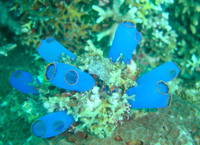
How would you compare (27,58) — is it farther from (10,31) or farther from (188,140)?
(188,140)

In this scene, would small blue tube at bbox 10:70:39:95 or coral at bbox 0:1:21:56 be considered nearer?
small blue tube at bbox 10:70:39:95

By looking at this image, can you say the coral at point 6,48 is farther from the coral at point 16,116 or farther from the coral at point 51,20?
the coral at point 16,116

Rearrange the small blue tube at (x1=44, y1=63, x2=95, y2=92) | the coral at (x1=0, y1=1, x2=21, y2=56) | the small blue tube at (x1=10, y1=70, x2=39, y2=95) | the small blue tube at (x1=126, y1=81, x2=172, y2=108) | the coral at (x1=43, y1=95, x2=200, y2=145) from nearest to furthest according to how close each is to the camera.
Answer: the small blue tube at (x1=44, y1=63, x2=95, y2=92), the small blue tube at (x1=126, y1=81, x2=172, y2=108), the coral at (x1=43, y1=95, x2=200, y2=145), the small blue tube at (x1=10, y1=70, x2=39, y2=95), the coral at (x1=0, y1=1, x2=21, y2=56)

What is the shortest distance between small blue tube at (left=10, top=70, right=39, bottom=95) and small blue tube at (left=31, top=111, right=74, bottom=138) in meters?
0.94

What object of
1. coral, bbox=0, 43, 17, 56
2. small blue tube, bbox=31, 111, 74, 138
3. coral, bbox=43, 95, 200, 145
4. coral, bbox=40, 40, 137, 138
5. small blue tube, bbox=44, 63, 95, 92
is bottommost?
coral, bbox=0, 43, 17, 56

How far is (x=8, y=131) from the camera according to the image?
3.32m

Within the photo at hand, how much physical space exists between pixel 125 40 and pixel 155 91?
100 centimetres

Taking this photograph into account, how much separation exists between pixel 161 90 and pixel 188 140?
3.96 ft

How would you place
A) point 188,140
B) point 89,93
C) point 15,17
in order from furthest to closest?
point 15,17 → point 188,140 → point 89,93

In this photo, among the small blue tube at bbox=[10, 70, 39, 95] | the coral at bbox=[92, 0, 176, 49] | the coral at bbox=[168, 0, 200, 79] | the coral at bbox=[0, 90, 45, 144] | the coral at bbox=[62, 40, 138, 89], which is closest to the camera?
the coral at bbox=[62, 40, 138, 89]

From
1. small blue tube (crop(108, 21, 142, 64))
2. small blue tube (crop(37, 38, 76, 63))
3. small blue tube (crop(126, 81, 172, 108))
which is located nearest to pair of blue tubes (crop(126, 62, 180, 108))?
small blue tube (crop(126, 81, 172, 108))

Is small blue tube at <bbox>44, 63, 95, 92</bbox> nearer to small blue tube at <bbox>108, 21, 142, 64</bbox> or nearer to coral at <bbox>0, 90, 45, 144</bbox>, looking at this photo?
small blue tube at <bbox>108, 21, 142, 64</bbox>

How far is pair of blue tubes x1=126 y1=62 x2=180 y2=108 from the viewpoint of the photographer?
236cm

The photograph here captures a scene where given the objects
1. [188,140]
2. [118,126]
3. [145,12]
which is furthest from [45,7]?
[188,140]
